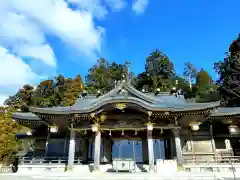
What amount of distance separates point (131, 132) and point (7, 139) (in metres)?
15.6

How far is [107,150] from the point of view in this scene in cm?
1742

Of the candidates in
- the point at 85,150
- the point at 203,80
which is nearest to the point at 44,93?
the point at 85,150

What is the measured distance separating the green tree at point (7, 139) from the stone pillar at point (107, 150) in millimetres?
12550

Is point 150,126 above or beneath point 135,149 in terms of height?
above

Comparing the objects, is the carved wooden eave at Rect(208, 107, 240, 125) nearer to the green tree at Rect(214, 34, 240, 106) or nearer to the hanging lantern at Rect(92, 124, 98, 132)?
the hanging lantern at Rect(92, 124, 98, 132)

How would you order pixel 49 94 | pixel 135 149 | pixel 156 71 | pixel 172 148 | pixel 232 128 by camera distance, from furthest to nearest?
pixel 156 71 < pixel 49 94 < pixel 135 149 < pixel 172 148 < pixel 232 128

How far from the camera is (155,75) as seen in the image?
190ft

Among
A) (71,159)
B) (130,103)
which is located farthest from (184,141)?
(71,159)

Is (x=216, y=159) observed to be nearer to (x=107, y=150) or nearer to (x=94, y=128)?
(x=107, y=150)

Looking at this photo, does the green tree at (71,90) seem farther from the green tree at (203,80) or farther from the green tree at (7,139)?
the green tree at (203,80)

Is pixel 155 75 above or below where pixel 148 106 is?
above

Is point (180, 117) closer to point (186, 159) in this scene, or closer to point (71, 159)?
point (186, 159)

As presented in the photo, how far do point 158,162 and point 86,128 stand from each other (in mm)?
5358

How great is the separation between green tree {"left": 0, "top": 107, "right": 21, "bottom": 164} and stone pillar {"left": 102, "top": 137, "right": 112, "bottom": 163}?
12.6 meters
